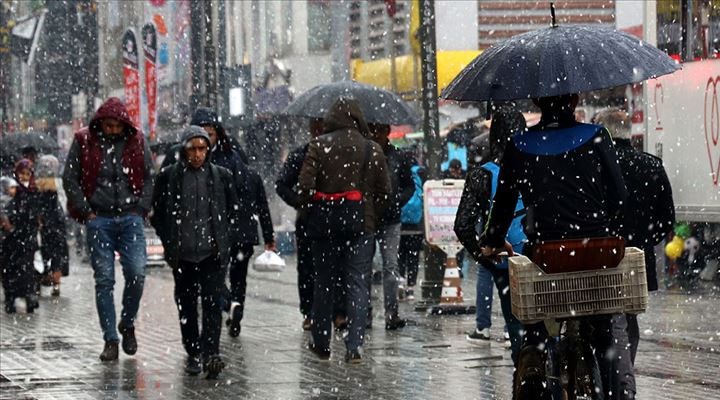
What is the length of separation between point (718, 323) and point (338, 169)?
4241 mm

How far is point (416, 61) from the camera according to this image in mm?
33719

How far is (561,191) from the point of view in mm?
6973

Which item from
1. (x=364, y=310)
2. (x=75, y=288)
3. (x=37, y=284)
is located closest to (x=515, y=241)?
(x=364, y=310)

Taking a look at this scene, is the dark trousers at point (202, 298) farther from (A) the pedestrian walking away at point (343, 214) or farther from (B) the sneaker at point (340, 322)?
(B) the sneaker at point (340, 322)

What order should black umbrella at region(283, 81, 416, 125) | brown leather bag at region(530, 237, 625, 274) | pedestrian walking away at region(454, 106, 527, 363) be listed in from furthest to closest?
black umbrella at region(283, 81, 416, 125) → pedestrian walking away at region(454, 106, 527, 363) → brown leather bag at region(530, 237, 625, 274)

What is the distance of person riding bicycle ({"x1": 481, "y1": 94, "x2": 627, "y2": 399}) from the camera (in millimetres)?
6973

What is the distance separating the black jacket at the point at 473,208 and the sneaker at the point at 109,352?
176 inches

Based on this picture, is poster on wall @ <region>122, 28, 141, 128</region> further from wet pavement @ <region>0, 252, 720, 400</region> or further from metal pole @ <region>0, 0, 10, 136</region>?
wet pavement @ <region>0, 252, 720, 400</region>

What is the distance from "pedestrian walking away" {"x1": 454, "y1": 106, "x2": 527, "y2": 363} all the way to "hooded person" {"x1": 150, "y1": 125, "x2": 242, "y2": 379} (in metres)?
2.59

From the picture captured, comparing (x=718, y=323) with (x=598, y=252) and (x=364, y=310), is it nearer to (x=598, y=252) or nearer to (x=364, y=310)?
(x=364, y=310)

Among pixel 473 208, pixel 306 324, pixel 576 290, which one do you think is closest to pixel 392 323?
pixel 306 324

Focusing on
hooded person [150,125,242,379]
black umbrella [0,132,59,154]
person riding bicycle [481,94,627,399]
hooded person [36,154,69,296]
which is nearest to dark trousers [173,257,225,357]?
hooded person [150,125,242,379]

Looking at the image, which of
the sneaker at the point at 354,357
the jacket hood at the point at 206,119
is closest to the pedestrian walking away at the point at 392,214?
the jacket hood at the point at 206,119

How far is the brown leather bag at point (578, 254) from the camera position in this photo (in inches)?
→ 263
